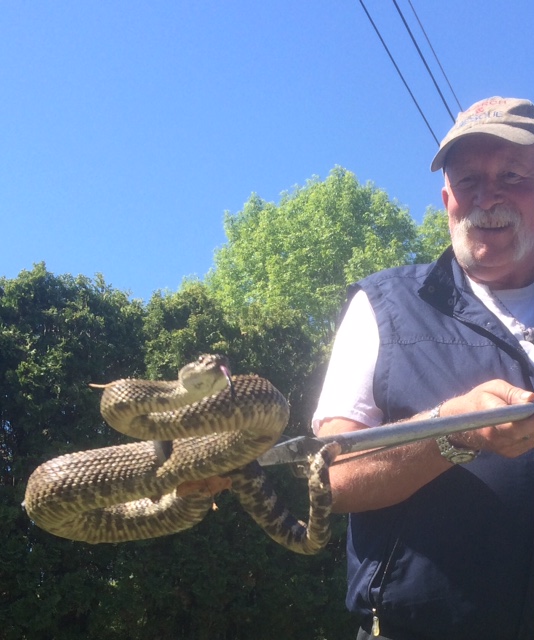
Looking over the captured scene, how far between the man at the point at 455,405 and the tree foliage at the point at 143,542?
1014 centimetres

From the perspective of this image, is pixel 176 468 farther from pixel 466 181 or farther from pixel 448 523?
pixel 466 181

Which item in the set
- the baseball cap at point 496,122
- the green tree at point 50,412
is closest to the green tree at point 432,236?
the green tree at point 50,412

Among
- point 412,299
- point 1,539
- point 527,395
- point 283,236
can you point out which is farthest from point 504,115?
point 283,236

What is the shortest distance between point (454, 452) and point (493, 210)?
1412 mm

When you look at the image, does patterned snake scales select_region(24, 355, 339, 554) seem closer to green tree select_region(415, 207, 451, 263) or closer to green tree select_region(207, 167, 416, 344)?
green tree select_region(207, 167, 416, 344)

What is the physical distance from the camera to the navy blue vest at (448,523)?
9.55 ft

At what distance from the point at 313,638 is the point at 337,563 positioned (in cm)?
137

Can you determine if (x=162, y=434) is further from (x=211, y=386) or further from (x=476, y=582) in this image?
(x=476, y=582)

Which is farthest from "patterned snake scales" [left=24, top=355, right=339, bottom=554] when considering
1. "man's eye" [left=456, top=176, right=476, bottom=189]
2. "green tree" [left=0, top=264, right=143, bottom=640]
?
"green tree" [left=0, top=264, right=143, bottom=640]

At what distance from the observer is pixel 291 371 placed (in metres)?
15.7

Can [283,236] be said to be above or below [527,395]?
above

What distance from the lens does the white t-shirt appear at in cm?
336

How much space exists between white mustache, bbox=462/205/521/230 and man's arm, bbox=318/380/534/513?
1.14 meters

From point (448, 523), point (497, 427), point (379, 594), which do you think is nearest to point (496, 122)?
point (497, 427)
